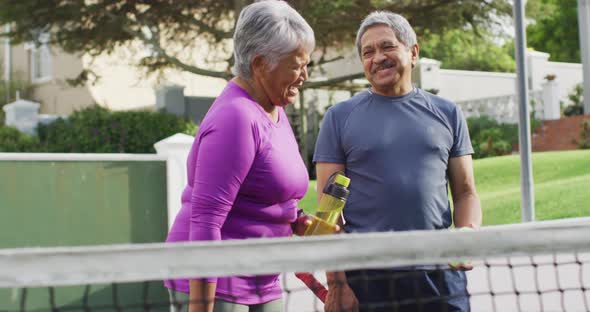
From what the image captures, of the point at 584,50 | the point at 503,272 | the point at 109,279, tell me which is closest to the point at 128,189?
the point at 503,272

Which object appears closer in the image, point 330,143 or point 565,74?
point 330,143

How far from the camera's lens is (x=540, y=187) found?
14836 millimetres

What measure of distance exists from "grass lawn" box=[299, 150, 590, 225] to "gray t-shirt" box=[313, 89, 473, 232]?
970 cm

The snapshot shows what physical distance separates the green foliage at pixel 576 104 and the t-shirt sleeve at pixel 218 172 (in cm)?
2621

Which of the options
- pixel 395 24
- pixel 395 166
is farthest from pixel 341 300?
pixel 395 24

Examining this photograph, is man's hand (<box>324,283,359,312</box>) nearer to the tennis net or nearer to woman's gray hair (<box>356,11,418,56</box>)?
the tennis net

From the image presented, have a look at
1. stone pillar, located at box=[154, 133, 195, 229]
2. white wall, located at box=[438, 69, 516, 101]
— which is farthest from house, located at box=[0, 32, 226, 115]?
stone pillar, located at box=[154, 133, 195, 229]

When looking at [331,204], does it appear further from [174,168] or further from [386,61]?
[174,168]

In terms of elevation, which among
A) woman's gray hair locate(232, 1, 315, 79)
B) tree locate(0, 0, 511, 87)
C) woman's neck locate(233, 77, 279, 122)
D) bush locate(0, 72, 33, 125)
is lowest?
woman's neck locate(233, 77, 279, 122)

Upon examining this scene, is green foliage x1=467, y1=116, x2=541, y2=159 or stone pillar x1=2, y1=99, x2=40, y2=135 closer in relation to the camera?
green foliage x1=467, y1=116, x2=541, y2=159

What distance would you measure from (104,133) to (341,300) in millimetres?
17855

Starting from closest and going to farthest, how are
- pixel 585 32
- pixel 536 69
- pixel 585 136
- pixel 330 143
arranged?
pixel 330 143
pixel 585 136
pixel 585 32
pixel 536 69

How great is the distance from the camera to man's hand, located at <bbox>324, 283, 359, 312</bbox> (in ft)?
10.0

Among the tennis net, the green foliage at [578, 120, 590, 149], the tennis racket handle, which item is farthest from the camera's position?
the green foliage at [578, 120, 590, 149]
